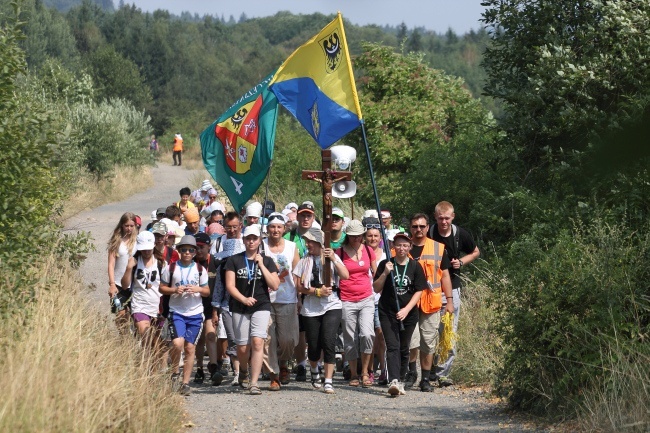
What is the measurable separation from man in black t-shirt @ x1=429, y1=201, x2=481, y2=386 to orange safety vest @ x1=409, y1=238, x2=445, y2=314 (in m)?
0.34

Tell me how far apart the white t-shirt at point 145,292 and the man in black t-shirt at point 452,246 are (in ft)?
9.87

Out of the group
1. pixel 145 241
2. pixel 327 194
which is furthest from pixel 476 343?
pixel 145 241

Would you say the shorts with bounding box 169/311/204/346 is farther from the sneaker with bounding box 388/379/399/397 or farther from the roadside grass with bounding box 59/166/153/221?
the roadside grass with bounding box 59/166/153/221

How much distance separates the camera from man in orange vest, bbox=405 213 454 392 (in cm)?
1116

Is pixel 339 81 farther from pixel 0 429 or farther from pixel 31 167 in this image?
pixel 0 429

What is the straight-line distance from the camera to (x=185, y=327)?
1074 centimetres

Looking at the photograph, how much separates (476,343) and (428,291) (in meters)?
1.21

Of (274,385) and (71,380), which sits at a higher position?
(274,385)

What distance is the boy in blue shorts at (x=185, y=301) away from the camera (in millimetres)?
10664

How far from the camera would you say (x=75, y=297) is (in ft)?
35.4

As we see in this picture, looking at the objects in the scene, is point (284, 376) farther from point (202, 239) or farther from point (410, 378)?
point (202, 239)

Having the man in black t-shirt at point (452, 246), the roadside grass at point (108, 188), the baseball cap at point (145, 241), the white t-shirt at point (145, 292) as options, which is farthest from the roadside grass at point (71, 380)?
the roadside grass at point (108, 188)

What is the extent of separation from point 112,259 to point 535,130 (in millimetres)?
6180

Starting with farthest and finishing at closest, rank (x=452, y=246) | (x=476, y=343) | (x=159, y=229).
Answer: (x=476, y=343), (x=452, y=246), (x=159, y=229)
